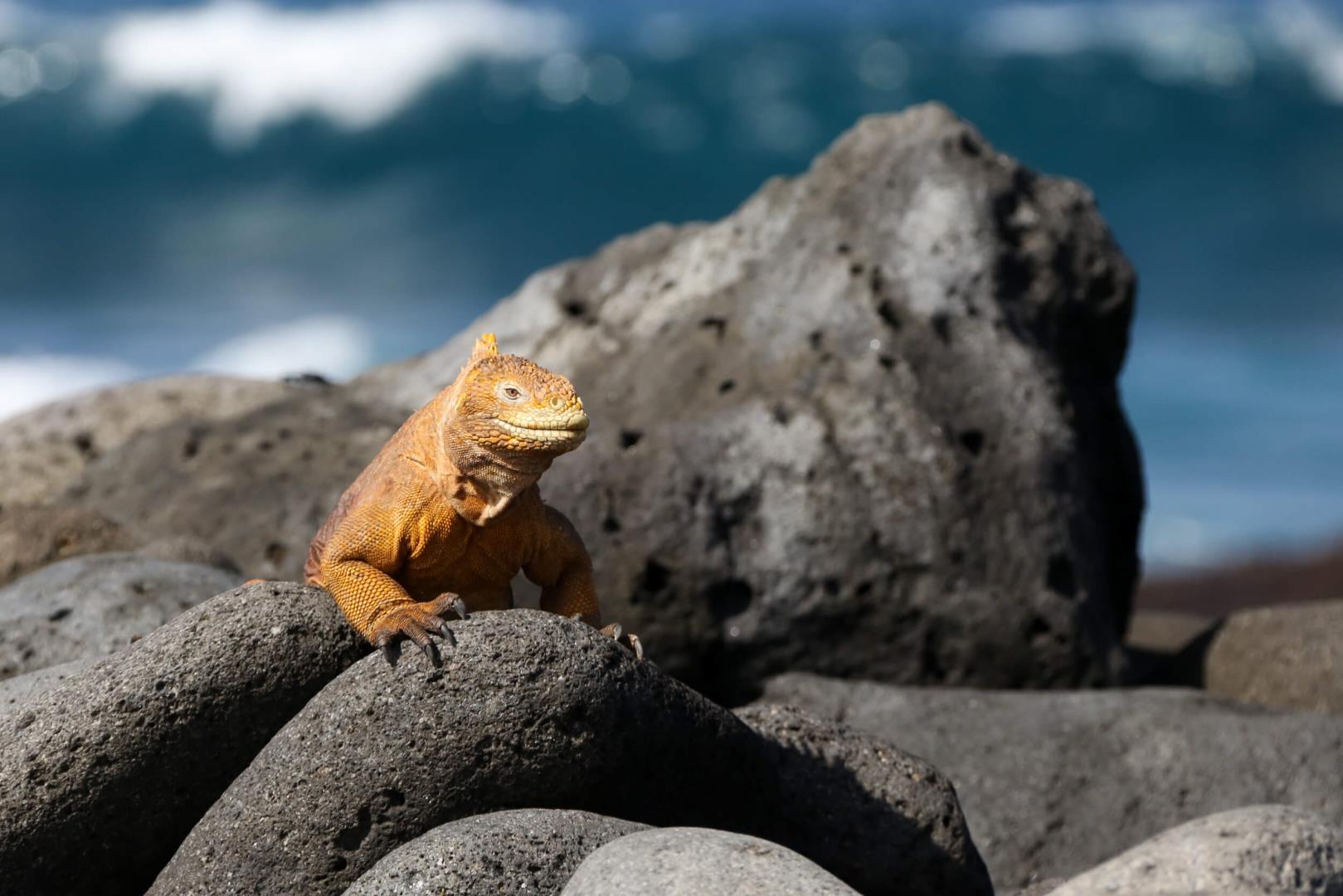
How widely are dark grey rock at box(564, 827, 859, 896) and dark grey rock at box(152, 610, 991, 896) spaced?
650 mm

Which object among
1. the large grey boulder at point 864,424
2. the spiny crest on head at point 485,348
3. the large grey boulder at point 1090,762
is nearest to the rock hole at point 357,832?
the spiny crest on head at point 485,348

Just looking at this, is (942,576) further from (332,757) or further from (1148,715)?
(332,757)

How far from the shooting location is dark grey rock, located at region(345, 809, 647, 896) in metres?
5.55

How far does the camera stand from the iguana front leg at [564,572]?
21.7 ft

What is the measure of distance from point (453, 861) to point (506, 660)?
71 cm

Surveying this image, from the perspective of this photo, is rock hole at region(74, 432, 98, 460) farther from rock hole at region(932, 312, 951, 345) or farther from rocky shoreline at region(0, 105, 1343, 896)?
rock hole at region(932, 312, 951, 345)

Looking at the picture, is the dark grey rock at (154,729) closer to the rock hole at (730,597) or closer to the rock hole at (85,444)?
the rock hole at (730,597)

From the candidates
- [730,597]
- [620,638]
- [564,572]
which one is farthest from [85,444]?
[620,638]

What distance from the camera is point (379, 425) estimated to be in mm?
12422

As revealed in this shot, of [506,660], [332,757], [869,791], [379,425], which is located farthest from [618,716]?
[379,425]

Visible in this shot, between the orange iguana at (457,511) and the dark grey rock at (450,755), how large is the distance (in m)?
0.16

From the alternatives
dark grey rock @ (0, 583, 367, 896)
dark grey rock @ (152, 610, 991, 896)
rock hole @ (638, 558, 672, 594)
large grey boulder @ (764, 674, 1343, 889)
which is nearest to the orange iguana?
dark grey rock @ (152, 610, 991, 896)

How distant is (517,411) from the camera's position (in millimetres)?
5965

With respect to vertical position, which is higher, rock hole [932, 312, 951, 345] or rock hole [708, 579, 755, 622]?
rock hole [932, 312, 951, 345]
